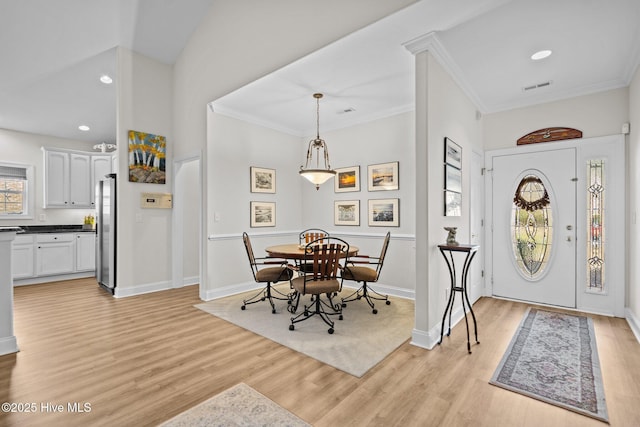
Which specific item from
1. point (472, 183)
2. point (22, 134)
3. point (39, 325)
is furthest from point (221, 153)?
point (22, 134)

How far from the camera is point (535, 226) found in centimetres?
430

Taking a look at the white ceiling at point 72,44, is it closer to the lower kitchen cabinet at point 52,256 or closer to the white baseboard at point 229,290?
the lower kitchen cabinet at point 52,256

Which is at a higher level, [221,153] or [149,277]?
[221,153]

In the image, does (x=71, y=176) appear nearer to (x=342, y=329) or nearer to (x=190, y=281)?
(x=190, y=281)

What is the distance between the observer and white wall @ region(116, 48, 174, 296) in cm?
478

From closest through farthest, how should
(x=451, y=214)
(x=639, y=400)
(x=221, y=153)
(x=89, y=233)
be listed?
(x=639, y=400), (x=451, y=214), (x=221, y=153), (x=89, y=233)

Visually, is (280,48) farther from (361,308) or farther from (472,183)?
(361,308)

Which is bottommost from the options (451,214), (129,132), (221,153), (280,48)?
→ (451,214)

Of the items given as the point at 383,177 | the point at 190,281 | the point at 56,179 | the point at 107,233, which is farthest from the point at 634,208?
the point at 56,179

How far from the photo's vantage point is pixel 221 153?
4.74 meters

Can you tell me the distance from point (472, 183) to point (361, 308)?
2.30 meters

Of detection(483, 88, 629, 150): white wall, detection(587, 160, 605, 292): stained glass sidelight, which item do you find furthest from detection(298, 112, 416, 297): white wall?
detection(587, 160, 605, 292): stained glass sidelight

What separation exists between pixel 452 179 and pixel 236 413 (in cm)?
298

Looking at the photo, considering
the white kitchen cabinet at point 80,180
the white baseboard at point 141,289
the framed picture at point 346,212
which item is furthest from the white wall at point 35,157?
the framed picture at point 346,212
